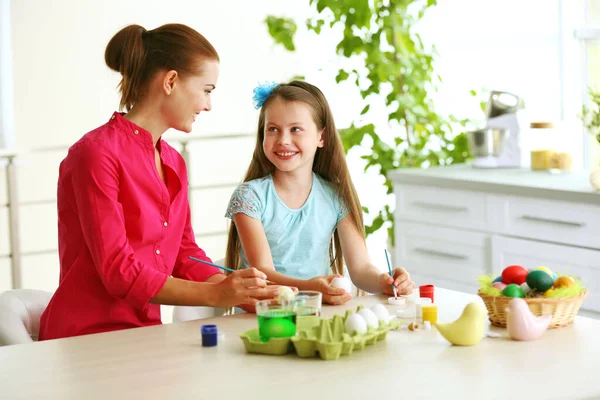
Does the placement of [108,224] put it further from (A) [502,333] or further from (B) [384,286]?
(A) [502,333]

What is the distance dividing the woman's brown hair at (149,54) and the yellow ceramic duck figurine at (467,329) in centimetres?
83

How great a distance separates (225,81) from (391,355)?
3.47 m

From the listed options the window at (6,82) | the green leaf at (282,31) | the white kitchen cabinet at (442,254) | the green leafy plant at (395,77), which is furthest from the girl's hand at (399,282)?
the window at (6,82)

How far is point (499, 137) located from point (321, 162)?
4.71 ft

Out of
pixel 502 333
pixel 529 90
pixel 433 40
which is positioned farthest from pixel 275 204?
pixel 433 40

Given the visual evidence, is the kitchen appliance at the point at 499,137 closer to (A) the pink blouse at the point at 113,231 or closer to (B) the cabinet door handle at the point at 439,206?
(B) the cabinet door handle at the point at 439,206

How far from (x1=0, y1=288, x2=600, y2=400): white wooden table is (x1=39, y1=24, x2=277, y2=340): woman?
0.47ft

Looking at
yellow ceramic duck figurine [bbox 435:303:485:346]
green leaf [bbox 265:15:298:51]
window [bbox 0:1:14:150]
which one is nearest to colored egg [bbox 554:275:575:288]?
yellow ceramic duck figurine [bbox 435:303:485:346]

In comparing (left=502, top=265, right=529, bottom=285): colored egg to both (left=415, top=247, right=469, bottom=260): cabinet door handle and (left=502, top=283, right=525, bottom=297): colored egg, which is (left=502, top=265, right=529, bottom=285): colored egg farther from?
(left=415, top=247, right=469, bottom=260): cabinet door handle

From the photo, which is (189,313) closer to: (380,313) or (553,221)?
(380,313)

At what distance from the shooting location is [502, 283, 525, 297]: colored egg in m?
1.76

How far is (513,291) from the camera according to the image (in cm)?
176

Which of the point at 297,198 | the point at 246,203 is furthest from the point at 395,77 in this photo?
the point at 246,203

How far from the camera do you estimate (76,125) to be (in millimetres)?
4512
